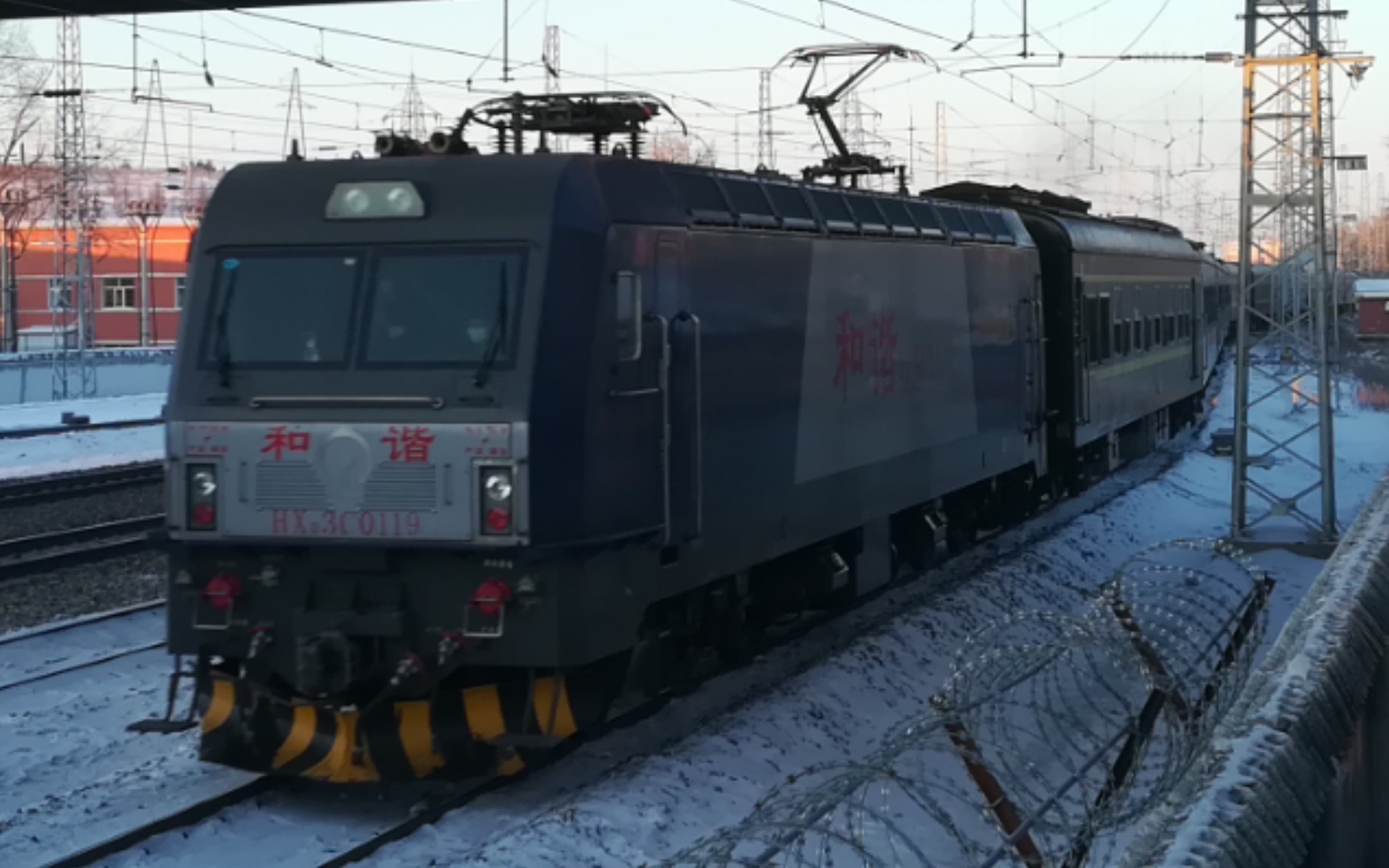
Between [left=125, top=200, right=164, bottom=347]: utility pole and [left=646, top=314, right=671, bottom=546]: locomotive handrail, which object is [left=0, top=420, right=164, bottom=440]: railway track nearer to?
[left=125, top=200, right=164, bottom=347]: utility pole

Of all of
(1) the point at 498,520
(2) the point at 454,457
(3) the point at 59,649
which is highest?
(2) the point at 454,457

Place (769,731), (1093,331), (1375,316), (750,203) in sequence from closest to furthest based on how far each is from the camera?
(769,731), (750,203), (1093,331), (1375,316)

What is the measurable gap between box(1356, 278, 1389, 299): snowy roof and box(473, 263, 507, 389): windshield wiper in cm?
8224

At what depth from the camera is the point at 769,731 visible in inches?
413

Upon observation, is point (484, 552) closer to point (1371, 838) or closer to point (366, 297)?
point (366, 297)

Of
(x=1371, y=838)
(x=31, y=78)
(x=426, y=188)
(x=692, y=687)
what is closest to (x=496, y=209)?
(x=426, y=188)

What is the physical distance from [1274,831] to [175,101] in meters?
29.2

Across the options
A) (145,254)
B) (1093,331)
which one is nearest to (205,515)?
(1093,331)

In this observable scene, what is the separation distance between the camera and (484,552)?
8.80m

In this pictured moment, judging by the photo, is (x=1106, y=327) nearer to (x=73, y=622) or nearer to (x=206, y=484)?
(x=73, y=622)

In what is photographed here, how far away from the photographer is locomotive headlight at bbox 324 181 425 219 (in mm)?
9281

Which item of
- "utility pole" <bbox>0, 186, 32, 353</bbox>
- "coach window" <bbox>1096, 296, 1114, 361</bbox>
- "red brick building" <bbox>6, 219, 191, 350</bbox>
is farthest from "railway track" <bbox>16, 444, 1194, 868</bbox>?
"red brick building" <bbox>6, 219, 191, 350</bbox>

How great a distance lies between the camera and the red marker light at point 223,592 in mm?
9148

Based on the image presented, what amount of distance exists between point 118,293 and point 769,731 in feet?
196
